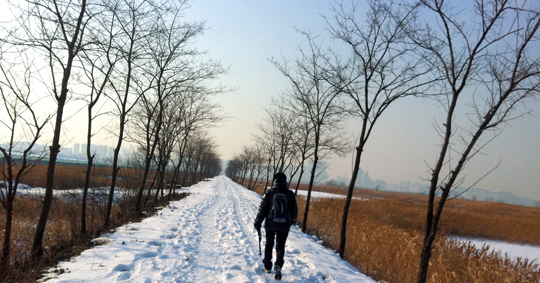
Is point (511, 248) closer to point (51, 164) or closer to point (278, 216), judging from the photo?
point (278, 216)

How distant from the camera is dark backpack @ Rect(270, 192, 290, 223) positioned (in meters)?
5.73

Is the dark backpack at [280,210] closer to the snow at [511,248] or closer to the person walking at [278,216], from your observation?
the person walking at [278,216]

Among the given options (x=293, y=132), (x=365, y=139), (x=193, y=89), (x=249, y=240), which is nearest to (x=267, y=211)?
(x=249, y=240)

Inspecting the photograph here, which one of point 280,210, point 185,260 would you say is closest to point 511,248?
point 280,210

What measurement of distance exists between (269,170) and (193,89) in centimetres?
2244

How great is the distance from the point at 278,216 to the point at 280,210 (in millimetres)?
112

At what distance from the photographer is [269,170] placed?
33.8m

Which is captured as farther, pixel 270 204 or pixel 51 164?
pixel 51 164

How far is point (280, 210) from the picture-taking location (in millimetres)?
5770

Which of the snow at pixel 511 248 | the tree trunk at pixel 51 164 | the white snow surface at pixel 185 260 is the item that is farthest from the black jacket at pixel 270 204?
the snow at pixel 511 248

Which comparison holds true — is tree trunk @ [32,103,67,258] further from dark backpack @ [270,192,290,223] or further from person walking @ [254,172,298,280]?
dark backpack @ [270,192,290,223]

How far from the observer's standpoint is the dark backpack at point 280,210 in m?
5.73

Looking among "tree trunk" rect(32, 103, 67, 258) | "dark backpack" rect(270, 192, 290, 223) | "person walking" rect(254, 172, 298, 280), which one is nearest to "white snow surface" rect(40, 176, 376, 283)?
"person walking" rect(254, 172, 298, 280)

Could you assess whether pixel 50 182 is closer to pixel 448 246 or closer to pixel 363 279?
pixel 363 279
